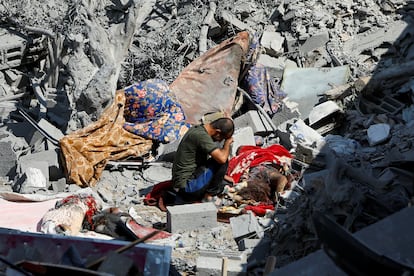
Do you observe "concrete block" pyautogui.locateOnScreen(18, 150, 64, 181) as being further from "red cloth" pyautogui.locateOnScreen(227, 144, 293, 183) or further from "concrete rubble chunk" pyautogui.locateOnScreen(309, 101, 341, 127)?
"concrete rubble chunk" pyautogui.locateOnScreen(309, 101, 341, 127)

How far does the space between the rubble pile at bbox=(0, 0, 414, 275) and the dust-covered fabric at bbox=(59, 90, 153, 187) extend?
16 cm

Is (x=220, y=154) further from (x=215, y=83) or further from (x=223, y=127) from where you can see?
(x=215, y=83)

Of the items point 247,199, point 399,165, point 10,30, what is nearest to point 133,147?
point 247,199

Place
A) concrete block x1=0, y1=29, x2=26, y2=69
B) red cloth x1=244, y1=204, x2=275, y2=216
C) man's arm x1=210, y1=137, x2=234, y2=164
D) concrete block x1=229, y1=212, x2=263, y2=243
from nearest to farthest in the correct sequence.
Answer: concrete block x1=229, y1=212, x2=263, y2=243 → red cloth x1=244, y1=204, x2=275, y2=216 → man's arm x1=210, y1=137, x2=234, y2=164 → concrete block x1=0, y1=29, x2=26, y2=69

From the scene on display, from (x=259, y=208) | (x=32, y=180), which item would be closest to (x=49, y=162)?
(x=32, y=180)

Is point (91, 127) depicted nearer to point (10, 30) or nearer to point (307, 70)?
point (307, 70)

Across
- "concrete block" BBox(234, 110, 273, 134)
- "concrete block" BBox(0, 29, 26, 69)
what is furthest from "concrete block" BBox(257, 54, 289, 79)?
"concrete block" BBox(0, 29, 26, 69)

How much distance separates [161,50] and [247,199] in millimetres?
4146

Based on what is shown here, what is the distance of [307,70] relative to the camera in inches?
443

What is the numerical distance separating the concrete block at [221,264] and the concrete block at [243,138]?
273cm

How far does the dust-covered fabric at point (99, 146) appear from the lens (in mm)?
9555

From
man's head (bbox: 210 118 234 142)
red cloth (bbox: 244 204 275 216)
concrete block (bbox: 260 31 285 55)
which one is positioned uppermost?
man's head (bbox: 210 118 234 142)

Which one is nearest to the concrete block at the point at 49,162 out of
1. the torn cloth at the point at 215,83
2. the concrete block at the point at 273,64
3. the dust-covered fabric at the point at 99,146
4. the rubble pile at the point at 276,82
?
the rubble pile at the point at 276,82

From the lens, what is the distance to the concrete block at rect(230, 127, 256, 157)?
965 cm
